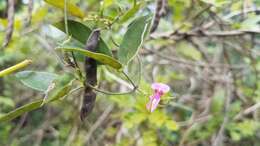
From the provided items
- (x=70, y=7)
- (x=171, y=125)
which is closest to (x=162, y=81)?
(x=171, y=125)

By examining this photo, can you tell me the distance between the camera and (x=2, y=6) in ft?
5.30

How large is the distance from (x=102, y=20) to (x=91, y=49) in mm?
50

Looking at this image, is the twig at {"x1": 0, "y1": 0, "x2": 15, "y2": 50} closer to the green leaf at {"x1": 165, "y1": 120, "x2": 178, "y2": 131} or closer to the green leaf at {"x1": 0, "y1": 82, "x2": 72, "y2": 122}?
the green leaf at {"x1": 0, "y1": 82, "x2": 72, "y2": 122}

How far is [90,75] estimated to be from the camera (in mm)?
586

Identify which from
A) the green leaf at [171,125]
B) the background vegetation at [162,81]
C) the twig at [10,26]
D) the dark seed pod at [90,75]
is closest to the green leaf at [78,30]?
the dark seed pod at [90,75]

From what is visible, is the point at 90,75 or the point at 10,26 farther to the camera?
the point at 10,26

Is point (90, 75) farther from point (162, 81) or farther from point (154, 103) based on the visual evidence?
point (162, 81)

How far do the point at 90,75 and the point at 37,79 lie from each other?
0.08 m

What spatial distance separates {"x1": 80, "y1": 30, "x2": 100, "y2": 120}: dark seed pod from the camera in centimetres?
57

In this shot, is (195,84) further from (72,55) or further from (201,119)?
(72,55)

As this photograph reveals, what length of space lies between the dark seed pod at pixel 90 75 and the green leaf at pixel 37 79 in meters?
0.06

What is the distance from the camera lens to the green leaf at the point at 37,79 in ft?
2.01

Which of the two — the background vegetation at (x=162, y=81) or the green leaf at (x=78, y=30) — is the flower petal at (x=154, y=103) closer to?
the green leaf at (x=78, y=30)

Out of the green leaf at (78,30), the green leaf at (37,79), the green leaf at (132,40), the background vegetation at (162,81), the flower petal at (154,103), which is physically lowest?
the background vegetation at (162,81)
